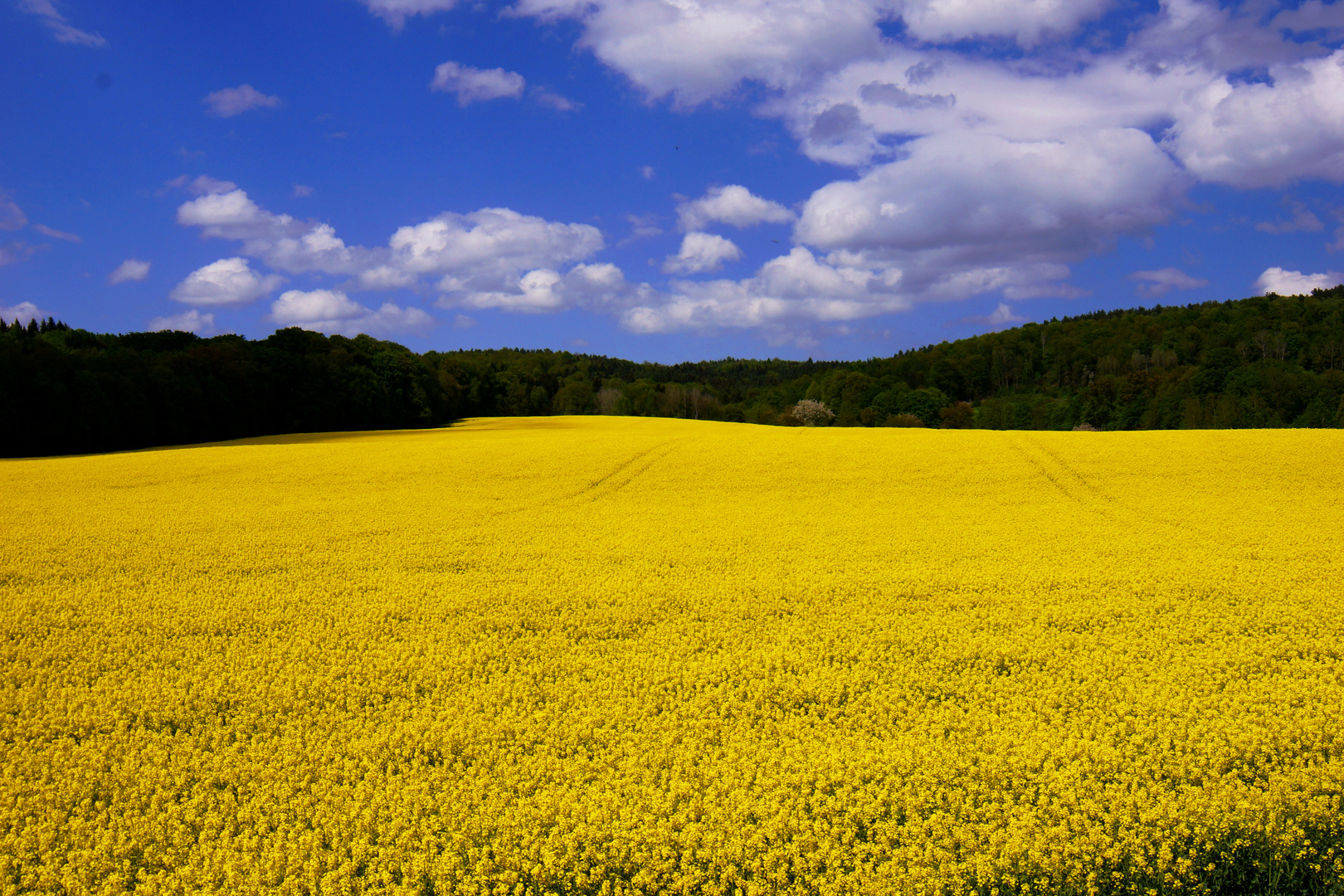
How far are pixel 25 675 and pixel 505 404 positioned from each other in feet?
288

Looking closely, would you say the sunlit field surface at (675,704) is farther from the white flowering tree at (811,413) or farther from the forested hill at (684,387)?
the white flowering tree at (811,413)

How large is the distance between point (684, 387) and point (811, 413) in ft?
190

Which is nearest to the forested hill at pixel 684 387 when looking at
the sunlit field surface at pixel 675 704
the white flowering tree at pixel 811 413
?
the white flowering tree at pixel 811 413

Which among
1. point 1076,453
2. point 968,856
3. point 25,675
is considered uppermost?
point 1076,453

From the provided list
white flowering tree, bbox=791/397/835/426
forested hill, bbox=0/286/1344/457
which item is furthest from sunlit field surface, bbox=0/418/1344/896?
white flowering tree, bbox=791/397/835/426

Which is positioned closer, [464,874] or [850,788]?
[464,874]

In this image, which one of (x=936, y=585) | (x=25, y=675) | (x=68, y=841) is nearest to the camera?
(x=68, y=841)

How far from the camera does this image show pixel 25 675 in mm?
10766

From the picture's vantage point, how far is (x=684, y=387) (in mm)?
153125

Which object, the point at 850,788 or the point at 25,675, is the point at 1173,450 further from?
the point at 25,675

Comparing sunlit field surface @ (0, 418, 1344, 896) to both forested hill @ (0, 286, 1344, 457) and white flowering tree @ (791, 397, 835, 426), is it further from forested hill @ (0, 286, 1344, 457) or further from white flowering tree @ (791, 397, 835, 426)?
white flowering tree @ (791, 397, 835, 426)

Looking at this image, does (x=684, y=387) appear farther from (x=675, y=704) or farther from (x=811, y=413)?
(x=675, y=704)

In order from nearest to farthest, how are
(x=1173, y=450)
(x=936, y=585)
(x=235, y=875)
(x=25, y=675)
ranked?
(x=235, y=875)
(x=25, y=675)
(x=936, y=585)
(x=1173, y=450)

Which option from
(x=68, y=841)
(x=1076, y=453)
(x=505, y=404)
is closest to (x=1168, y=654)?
(x=68, y=841)
